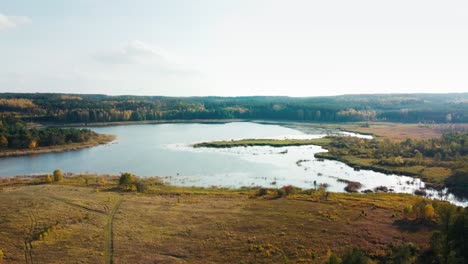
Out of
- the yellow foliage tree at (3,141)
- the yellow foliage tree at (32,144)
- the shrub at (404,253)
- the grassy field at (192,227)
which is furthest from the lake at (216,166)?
the shrub at (404,253)

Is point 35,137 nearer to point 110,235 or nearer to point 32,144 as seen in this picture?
point 32,144

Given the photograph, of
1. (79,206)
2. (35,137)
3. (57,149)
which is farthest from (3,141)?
(79,206)

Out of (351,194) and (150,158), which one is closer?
(351,194)

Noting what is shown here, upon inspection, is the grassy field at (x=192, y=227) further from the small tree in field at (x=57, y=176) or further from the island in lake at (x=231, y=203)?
the small tree in field at (x=57, y=176)

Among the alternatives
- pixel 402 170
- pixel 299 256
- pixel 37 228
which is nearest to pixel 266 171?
pixel 402 170

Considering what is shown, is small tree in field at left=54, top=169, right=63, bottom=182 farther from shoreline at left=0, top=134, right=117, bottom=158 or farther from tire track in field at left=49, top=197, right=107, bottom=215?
shoreline at left=0, top=134, right=117, bottom=158

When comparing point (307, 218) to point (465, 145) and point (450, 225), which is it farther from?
point (465, 145)

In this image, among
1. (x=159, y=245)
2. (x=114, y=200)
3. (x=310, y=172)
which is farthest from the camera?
(x=310, y=172)

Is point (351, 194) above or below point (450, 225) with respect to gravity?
below

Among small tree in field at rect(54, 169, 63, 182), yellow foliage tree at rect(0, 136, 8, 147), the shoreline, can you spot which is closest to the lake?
the shoreline
